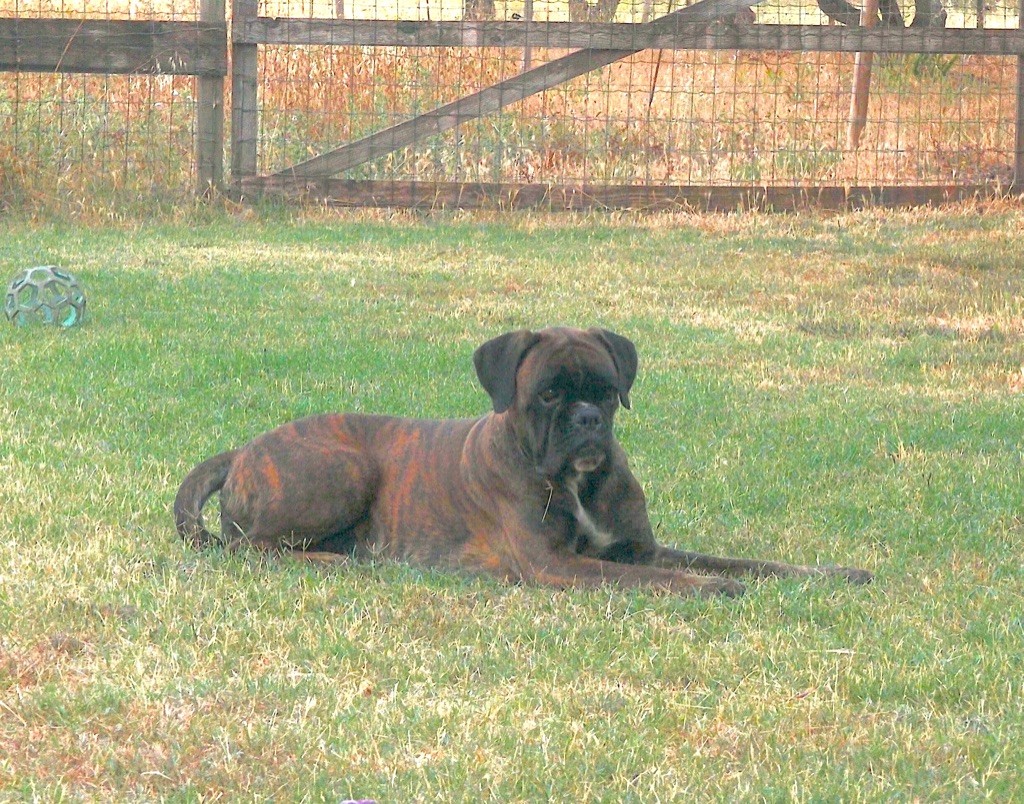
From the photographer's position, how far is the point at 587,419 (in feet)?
15.7

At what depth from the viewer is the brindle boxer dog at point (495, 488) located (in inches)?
193

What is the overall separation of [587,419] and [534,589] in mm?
575

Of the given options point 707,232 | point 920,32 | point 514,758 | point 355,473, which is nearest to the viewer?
point 514,758

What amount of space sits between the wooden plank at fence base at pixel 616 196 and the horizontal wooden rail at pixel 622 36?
122cm

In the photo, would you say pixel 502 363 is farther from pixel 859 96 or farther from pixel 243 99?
pixel 859 96

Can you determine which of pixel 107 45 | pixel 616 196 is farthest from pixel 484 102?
pixel 107 45

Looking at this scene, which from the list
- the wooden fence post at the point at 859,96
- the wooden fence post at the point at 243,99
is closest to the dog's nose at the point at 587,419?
the wooden fence post at the point at 243,99

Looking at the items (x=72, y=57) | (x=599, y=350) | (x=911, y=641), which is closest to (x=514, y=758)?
(x=911, y=641)

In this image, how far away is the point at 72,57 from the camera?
43.2 ft

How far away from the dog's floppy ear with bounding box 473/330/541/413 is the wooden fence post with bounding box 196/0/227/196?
895cm

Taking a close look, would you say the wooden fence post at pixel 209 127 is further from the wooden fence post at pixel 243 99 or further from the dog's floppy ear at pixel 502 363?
the dog's floppy ear at pixel 502 363

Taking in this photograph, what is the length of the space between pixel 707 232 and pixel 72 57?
18.3ft

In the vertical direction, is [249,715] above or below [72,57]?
below

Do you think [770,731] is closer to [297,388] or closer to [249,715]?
[249,715]
